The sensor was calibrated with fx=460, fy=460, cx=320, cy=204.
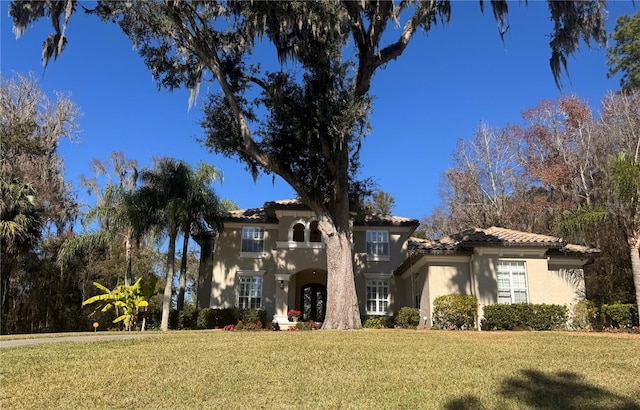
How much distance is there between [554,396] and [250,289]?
20059 mm

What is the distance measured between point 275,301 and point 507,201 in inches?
718

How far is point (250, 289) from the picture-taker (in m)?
24.6

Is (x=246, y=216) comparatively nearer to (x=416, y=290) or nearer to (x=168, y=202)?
(x=168, y=202)

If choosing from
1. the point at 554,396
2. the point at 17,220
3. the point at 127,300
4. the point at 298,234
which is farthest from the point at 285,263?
the point at 554,396

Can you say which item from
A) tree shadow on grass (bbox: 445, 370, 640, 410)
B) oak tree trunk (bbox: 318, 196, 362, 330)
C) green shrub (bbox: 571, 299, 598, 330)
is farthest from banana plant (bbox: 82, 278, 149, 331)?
tree shadow on grass (bbox: 445, 370, 640, 410)

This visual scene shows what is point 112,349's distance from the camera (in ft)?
31.6

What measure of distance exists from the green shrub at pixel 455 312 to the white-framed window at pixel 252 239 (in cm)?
1092

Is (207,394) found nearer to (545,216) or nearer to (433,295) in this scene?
(433,295)

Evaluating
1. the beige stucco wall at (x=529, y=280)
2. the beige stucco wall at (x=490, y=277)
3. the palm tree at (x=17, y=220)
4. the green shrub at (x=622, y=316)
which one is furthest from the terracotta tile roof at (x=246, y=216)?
the green shrub at (x=622, y=316)

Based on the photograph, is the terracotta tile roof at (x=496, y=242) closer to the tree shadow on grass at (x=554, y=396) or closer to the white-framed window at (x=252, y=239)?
the white-framed window at (x=252, y=239)

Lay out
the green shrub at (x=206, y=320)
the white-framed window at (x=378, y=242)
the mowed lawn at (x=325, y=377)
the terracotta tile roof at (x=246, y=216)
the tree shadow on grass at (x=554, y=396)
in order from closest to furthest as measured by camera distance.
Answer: the tree shadow on grass at (x=554, y=396) < the mowed lawn at (x=325, y=377) < the green shrub at (x=206, y=320) < the terracotta tile roof at (x=246, y=216) < the white-framed window at (x=378, y=242)

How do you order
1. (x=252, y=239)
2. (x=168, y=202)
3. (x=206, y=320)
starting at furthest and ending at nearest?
(x=252, y=239) → (x=206, y=320) → (x=168, y=202)

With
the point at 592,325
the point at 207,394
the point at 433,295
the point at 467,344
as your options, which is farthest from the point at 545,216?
the point at 207,394

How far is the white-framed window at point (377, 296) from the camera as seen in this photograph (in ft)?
79.8
